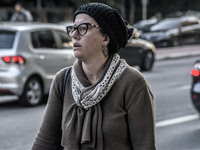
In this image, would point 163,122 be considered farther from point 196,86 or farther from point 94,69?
point 94,69

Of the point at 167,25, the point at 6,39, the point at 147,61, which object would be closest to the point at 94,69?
the point at 6,39

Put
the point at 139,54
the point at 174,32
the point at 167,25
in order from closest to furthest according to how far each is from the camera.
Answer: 1. the point at 139,54
2. the point at 174,32
3. the point at 167,25

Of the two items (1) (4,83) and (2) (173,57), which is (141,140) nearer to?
(1) (4,83)

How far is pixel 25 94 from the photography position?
10.1 meters

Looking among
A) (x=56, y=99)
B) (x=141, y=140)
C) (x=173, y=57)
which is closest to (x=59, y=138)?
(x=56, y=99)

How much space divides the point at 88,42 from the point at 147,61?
14410 millimetres

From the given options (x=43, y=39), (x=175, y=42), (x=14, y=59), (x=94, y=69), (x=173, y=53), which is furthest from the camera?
(x=175, y=42)

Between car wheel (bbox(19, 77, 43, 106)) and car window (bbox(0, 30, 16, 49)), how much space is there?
2.49 feet

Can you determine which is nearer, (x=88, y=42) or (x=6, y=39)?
(x=88, y=42)

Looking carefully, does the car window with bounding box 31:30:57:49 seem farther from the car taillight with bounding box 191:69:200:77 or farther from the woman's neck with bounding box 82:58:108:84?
the woman's neck with bounding box 82:58:108:84

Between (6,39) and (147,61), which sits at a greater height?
(6,39)

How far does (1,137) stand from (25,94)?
8.59 feet

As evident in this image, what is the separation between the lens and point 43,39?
35.9 ft

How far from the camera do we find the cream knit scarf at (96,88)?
2.84m
